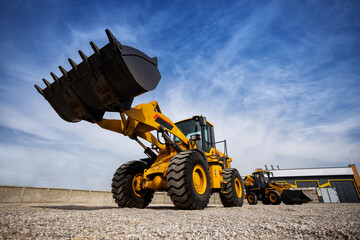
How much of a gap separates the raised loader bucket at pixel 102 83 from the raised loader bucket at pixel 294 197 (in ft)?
42.5

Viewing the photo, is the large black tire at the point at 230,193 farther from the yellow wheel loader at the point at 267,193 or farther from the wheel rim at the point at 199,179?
the yellow wheel loader at the point at 267,193

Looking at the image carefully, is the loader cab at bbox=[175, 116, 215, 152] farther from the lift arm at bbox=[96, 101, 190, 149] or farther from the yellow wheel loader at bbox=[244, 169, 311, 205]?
the yellow wheel loader at bbox=[244, 169, 311, 205]

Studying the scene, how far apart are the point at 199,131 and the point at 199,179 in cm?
202

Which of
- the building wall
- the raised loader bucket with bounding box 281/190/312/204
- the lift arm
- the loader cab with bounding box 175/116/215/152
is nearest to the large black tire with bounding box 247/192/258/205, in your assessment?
the raised loader bucket with bounding box 281/190/312/204

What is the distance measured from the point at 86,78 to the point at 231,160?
692cm

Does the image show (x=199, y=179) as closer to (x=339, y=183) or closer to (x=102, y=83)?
(x=102, y=83)

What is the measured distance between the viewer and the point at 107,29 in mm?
3738

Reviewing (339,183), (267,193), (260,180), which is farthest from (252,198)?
(339,183)

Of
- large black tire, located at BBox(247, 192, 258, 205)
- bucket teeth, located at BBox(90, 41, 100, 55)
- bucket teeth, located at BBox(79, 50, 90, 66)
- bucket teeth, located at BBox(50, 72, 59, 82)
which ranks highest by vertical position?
bucket teeth, located at BBox(90, 41, 100, 55)

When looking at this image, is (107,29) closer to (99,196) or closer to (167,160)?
(167,160)

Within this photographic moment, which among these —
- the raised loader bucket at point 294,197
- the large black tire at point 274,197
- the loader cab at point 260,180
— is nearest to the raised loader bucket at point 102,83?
the large black tire at point 274,197

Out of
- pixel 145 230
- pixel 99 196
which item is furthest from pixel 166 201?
pixel 145 230

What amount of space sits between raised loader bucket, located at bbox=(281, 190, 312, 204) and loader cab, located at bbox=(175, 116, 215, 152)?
9.06 meters

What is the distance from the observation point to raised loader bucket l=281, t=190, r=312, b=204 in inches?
492
